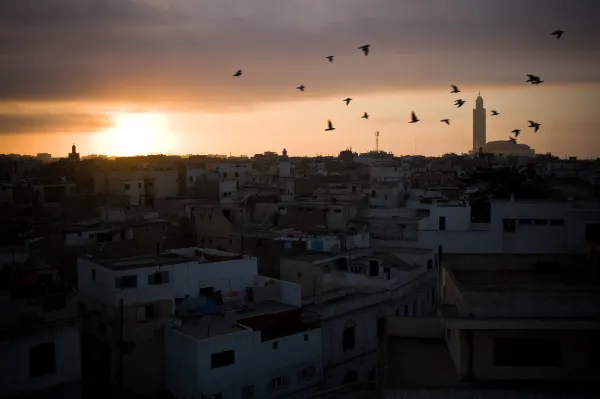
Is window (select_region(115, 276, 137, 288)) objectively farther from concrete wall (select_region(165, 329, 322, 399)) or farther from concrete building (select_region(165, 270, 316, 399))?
concrete wall (select_region(165, 329, 322, 399))

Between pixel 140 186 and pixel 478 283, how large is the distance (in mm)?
36573

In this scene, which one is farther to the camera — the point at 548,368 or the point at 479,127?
the point at 479,127

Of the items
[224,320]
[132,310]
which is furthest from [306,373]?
[132,310]

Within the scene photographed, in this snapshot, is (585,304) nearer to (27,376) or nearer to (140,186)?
(27,376)

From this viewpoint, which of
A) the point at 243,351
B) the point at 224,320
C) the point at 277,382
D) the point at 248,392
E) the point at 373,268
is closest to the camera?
the point at 243,351

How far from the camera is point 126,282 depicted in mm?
16500

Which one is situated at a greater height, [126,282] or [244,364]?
[126,282]

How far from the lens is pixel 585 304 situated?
34.2ft

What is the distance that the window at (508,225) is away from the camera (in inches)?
1048

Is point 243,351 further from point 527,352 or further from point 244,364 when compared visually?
point 527,352

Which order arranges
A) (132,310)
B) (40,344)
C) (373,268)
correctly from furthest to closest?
(373,268) < (132,310) < (40,344)

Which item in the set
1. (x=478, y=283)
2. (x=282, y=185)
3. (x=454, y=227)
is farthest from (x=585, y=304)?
(x=282, y=185)

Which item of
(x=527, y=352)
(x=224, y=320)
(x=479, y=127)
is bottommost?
(x=224, y=320)

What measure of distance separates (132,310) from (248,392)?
360 cm
